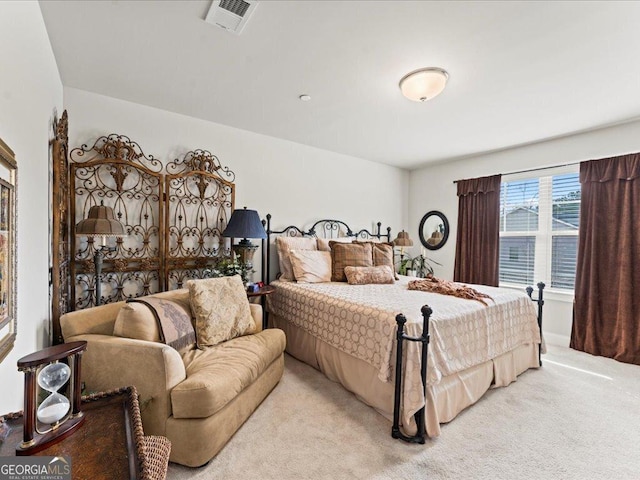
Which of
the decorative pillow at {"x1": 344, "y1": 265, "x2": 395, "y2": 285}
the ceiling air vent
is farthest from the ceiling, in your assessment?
the decorative pillow at {"x1": 344, "y1": 265, "x2": 395, "y2": 285}

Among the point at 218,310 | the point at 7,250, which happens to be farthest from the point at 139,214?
the point at 7,250

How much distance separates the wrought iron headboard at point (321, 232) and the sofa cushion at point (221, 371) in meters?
1.34

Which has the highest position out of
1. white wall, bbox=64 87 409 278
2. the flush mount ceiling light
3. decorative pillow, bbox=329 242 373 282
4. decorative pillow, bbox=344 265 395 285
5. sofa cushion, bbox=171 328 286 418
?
the flush mount ceiling light

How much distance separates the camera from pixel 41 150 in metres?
1.69

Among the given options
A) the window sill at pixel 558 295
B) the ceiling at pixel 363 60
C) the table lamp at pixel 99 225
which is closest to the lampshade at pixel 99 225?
the table lamp at pixel 99 225

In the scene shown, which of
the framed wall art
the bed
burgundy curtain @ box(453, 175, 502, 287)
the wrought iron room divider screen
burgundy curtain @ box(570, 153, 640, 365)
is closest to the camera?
the framed wall art

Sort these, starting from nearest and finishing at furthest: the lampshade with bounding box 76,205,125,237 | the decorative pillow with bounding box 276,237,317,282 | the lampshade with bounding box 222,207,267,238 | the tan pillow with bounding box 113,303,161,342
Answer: the tan pillow with bounding box 113,303,161,342, the lampshade with bounding box 76,205,125,237, the lampshade with bounding box 222,207,267,238, the decorative pillow with bounding box 276,237,317,282

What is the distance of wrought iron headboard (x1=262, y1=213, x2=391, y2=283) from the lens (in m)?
3.71

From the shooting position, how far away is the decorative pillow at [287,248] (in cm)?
353

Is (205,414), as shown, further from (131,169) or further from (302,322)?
(131,169)

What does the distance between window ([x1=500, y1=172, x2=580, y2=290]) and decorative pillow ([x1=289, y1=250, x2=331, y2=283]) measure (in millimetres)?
2701

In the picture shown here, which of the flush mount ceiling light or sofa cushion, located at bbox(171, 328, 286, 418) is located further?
the flush mount ceiling light

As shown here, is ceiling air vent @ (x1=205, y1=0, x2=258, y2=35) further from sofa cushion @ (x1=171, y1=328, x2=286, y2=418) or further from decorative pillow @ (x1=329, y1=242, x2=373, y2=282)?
decorative pillow @ (x1=329, y1=242, x2=373, y2=282)

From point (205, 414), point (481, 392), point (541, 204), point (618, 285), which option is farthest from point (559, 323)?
point (205, 414)
